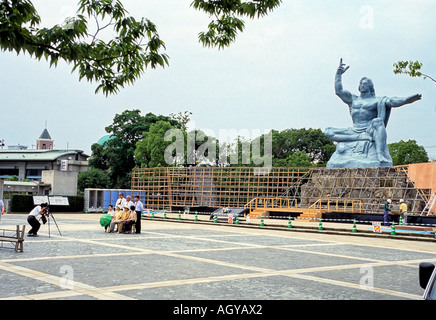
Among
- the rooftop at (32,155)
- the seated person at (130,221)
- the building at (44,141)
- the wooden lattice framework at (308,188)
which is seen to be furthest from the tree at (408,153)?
the building at (44,141)

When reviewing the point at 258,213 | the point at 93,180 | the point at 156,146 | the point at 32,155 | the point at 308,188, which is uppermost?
the point at 32,155

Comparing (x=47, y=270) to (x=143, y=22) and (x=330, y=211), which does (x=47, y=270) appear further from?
(x=330, y=211)

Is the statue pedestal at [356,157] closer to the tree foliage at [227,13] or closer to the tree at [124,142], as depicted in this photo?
the tree at [124,142]

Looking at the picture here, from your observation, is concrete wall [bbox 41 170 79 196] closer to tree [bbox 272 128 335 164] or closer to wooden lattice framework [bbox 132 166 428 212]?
wooden lattice framework [bbox 132 166 428 212]

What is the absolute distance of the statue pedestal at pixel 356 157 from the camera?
40.7m

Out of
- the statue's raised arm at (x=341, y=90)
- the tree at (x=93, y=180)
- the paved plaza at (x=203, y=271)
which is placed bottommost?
the paved plaza at (x=203, y=271)

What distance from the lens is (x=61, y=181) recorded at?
47938 mm

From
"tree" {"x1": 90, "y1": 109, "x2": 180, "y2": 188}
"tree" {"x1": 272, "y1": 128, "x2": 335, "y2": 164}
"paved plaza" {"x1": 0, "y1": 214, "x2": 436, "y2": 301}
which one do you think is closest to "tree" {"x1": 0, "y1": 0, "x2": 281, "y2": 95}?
"paved plaza" {"x1": 0, "y1": 214, "x2": 436, "y2": 301}

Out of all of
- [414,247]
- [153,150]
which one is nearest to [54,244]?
[414,247]

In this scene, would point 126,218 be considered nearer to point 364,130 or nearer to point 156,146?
point 364,130

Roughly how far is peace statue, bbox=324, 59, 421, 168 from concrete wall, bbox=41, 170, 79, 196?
961 inches

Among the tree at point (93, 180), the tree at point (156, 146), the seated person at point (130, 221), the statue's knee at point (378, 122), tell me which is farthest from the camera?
the tree at point (93, 180)

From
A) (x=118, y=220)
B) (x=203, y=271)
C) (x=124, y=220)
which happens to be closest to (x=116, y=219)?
(x=118, y=220)

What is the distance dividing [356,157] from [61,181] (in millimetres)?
27241
